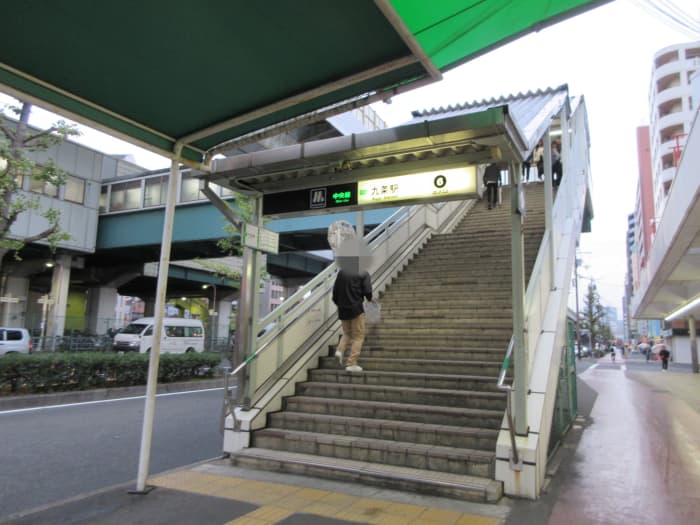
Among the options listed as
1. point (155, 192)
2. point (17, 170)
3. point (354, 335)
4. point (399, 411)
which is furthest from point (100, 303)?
point (399, 411)

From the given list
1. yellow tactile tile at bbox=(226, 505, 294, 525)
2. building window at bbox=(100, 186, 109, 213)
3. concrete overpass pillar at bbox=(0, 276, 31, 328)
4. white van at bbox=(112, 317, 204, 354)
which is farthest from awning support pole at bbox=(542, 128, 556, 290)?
concrete overpass pillar at bbox=(0, 276, 31, 328)

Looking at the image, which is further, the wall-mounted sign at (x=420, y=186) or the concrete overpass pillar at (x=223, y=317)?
the concrete overpass pillar at (x=223, y=317)

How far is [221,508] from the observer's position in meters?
4.31

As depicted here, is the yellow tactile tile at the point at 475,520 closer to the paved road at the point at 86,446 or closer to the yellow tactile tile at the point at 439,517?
the yellow tactile tile at the point at 439,517

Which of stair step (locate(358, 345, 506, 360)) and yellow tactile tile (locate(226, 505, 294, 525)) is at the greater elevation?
stair step (locate(358, 345, 506, 360))

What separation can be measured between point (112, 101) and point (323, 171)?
2.21m

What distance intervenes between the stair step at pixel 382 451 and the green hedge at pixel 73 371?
25.3ft

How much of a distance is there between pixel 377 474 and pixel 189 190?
19.6 m

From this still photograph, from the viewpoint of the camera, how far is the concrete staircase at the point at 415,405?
5000 mm

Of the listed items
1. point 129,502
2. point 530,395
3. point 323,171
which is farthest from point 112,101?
point 530,395

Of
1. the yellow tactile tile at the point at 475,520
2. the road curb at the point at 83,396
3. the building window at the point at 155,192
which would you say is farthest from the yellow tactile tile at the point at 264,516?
the building window at the point at 155,192

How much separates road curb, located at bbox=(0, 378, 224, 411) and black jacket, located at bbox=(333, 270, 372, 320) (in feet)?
25.2

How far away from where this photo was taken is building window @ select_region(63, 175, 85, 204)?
23.7m

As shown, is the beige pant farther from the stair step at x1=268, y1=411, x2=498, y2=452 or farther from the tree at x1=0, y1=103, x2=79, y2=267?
the tree at x1=0, y1=103, x2=79, y2=267
